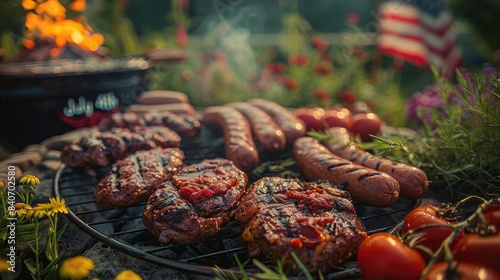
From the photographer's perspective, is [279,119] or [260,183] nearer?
[260,183]

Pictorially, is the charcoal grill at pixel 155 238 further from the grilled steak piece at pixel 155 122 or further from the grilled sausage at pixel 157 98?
the grilled sausage at pixel 157 98

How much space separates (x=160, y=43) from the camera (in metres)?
10.9

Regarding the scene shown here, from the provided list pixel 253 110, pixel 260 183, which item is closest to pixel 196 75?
pixel 253 110

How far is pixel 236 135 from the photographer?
409 centimetres

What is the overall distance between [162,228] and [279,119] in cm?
248

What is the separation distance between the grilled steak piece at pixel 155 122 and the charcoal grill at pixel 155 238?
8.4 inches

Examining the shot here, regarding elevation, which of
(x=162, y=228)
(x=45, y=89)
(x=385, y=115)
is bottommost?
(x=385, y=115)

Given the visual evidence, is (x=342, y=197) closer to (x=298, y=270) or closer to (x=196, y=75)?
(x=298, y=270)

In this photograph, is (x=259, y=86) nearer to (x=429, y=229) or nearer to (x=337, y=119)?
(x=337, y=119)

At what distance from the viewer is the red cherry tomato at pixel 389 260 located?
6.77ft

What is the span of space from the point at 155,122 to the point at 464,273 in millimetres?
3785

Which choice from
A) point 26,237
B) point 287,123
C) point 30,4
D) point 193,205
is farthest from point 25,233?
point 30,4

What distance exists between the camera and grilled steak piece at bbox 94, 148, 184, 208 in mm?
3078

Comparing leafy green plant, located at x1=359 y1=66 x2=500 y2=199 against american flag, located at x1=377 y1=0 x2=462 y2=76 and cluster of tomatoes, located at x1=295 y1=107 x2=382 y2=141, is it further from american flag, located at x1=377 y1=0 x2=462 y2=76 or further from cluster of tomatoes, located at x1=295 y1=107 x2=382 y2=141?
american flag, located at x1=377 y1=0 x2=462 y2=76
